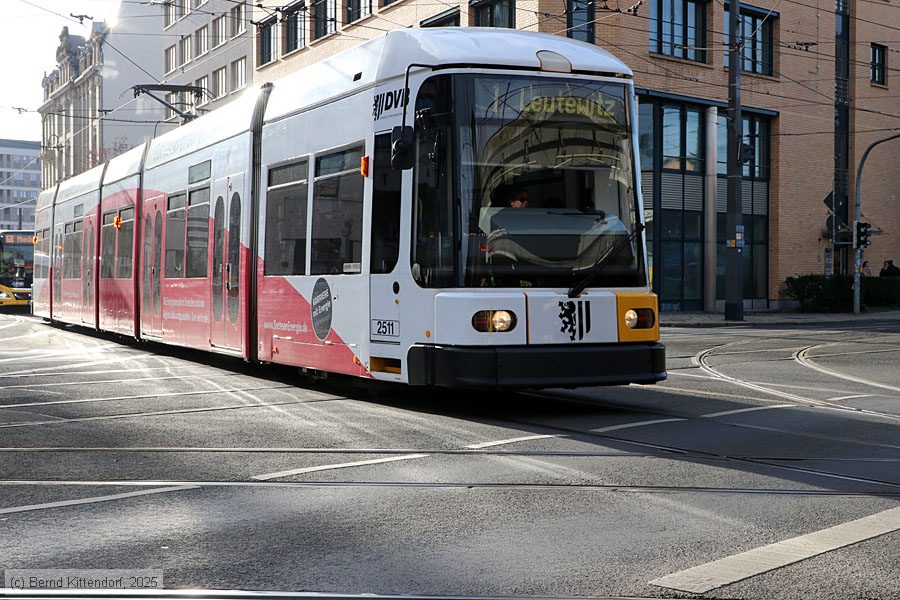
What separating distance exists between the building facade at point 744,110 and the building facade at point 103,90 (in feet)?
107

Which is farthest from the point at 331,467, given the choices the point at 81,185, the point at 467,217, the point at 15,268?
the point at 15,268

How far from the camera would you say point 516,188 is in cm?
949

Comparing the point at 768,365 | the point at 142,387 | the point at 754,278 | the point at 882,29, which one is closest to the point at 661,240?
the point at 754,278

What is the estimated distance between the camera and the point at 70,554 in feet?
16.1

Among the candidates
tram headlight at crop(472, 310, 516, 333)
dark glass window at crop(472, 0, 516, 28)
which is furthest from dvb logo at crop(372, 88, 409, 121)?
dark glass window at crop(472, 0, 516, 28)

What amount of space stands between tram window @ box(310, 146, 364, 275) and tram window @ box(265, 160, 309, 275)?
0.95 feet

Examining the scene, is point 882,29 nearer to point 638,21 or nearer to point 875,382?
point 638,21

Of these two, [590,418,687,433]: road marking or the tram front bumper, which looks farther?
the tram front bumper

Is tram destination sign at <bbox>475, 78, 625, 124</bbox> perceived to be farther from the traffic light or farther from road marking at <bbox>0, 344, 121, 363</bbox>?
the traffic light

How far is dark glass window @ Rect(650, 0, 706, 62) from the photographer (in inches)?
1318

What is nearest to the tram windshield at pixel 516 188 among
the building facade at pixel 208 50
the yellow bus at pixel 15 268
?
the yellow bus at pixel 15 268

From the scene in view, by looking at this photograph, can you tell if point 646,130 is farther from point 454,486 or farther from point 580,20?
point 454,486

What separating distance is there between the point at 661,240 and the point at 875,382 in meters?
21.9

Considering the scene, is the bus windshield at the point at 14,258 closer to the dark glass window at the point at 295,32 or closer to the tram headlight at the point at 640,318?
the dark glass window at the point at 295,32
